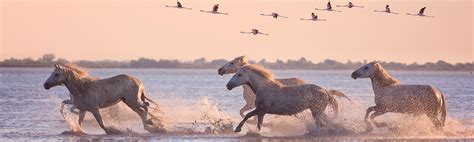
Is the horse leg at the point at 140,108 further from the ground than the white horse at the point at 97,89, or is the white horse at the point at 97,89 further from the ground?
the white horse at the point at 97,89

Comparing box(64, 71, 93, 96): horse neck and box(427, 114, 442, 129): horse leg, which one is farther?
box(427, 114, 442, 129): horse leg

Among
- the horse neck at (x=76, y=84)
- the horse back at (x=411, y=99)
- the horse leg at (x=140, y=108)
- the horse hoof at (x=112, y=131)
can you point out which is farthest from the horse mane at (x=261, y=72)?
the horse neck at (x=76, y=84)

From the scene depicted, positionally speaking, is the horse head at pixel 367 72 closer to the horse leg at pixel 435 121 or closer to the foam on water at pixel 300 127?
the foam on water at pixel 300 127

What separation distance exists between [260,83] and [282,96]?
50 centimetres

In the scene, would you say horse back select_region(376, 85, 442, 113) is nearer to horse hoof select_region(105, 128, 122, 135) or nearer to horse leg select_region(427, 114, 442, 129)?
horse leg select_region(427, 114, 442, 129)

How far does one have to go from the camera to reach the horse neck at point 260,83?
27.1m

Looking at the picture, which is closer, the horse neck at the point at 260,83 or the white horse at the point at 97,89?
the horse neck at the point at 260,83

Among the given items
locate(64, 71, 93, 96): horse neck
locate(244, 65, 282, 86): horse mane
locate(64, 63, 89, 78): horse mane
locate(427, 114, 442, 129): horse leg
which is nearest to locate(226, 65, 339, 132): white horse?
locate(244, 65, 282, 86): horse mane

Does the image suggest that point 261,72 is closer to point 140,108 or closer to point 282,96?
point 282,96

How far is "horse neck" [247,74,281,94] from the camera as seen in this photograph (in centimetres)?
2708

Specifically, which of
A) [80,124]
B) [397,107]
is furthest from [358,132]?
[80,124]

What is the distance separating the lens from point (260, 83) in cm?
2711

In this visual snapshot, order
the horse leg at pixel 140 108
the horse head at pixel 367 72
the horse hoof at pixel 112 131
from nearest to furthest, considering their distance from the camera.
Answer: the horse leg at pixel 140 108 < the horse hoof at pixel 112 131 < the horse head at pixel 367 72

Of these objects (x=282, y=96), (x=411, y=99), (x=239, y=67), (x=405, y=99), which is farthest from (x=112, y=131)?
(x=411, y=99)
